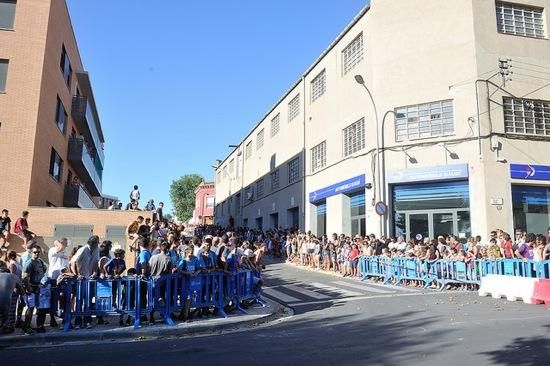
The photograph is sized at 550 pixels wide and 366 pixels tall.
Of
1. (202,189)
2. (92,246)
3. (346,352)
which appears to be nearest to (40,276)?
(92,246)

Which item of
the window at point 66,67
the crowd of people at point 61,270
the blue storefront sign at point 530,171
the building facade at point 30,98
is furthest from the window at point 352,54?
the crowd of people at point 61,270

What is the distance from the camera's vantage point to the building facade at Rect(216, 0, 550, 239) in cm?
1872

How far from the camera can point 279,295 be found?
1365cm

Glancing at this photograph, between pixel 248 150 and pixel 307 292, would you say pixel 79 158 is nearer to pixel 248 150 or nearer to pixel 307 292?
pixel 307 292

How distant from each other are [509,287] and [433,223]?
26.4ft

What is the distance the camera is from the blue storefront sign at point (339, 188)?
22.1m

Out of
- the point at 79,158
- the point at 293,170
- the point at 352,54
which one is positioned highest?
the point at 352,54

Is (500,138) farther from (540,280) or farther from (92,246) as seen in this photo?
(92,246)

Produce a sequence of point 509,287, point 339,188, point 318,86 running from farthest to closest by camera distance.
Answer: point 318,86 → point 339,188 → point 509,287

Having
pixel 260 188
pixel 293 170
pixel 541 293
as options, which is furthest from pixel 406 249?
pixel 260 188

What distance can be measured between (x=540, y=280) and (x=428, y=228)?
8.93 meters

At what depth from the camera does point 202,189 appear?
249 ft

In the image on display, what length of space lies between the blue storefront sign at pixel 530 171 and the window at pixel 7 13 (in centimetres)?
2121

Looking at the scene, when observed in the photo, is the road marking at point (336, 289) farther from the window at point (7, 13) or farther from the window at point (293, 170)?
the window at point (7, 13)
